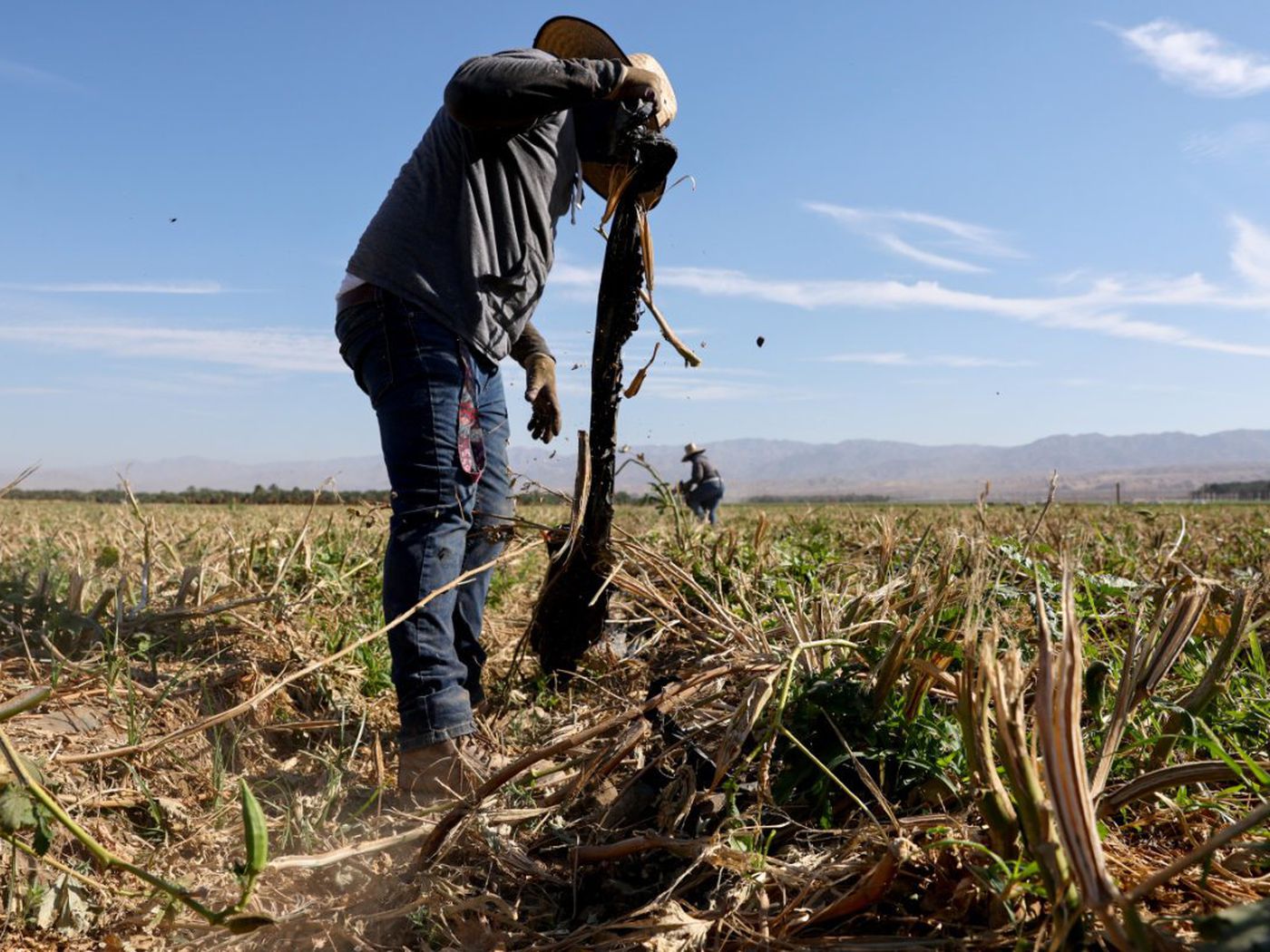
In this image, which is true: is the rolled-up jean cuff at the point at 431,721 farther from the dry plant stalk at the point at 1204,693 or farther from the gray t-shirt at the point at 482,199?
the dry plant stalk at the point at 1204,693

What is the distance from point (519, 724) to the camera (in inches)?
102

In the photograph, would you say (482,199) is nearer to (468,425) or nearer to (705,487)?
(468,425)

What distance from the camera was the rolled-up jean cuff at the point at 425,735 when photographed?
7.13 ft

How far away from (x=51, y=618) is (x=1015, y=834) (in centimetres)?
268

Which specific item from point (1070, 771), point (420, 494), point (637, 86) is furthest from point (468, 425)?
point (1070, 771)

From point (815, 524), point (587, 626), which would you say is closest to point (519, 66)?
point (587, 626)

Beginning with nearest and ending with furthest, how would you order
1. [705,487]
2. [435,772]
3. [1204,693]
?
[1204,693] → [435,772] → [705,487]

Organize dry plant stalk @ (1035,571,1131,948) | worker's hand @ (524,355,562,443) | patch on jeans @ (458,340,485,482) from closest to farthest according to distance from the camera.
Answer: dry plant stalk @ (1035,571,1131,948) < patch on jeans @ (458,340,485,482) < worker's hand @ (524,355,562,443)

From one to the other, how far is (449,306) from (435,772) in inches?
44.7

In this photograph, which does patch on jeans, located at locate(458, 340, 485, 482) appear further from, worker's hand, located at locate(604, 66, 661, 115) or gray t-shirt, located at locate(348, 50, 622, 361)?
worker's hand, located at locate(604, 66, 661, 115)

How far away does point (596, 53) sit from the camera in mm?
2932

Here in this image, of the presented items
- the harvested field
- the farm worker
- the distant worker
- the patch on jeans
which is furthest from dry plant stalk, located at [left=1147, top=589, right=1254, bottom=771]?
the distant worker

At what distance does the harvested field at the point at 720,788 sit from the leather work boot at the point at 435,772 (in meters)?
0.09

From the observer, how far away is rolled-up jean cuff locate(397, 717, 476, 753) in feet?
7.13
